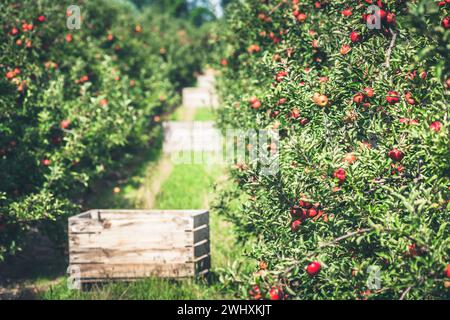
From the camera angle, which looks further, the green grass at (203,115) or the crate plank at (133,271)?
the green grass at (203,115)

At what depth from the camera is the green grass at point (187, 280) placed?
16.0ft

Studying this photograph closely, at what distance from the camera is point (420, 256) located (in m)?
2.52

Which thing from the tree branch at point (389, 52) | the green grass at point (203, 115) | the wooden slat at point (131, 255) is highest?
the green grass at point (203, 115)

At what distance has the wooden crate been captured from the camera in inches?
201

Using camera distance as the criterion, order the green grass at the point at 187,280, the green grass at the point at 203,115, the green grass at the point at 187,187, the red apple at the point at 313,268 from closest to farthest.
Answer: the red apple at the point at 313,268, the green grass at the point at 187,280, the green grass at the point at 187,187, the green grass at the point at 203,115

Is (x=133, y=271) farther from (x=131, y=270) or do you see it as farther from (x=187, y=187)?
(x=187, y=187)

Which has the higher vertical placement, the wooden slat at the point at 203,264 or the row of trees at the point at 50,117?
the row of trees at the point at 50,117

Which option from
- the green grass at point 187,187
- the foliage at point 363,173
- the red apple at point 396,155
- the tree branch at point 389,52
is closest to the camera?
the foliage at point 363,173

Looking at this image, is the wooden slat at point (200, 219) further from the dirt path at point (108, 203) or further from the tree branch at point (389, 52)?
the tree branch at point (389, 52)

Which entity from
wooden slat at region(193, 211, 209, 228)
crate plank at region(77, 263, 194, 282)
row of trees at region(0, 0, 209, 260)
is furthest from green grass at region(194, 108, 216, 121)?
crate plank at region(77, 263, 194, 282)

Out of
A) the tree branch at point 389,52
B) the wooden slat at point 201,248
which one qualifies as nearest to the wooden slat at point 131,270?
the wooden slat at point 201,248

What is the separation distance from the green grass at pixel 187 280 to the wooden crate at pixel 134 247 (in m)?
0.13

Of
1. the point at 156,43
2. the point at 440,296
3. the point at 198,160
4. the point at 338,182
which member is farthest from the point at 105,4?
the point at 440,296

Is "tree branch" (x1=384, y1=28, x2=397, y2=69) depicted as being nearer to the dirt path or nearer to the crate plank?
the crate plank
